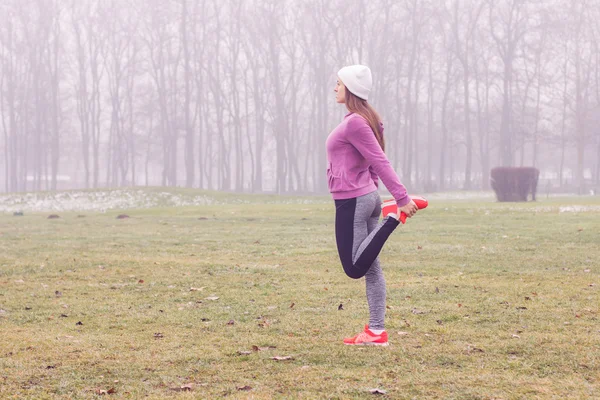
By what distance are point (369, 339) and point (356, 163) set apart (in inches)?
55.9

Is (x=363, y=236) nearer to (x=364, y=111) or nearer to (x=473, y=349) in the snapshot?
(x=364, y=111)

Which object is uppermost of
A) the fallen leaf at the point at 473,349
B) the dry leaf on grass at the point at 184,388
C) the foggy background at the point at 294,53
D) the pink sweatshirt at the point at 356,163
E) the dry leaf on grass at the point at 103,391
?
the foggy background at the point at 294,53

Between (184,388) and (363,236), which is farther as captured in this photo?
(363,236)

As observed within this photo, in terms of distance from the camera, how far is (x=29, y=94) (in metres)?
64.8

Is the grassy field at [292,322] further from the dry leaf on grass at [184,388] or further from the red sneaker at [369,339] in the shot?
the red sneaker at [369,339]

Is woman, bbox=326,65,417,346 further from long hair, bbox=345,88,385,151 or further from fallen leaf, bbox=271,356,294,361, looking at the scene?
fallen leaf, bbox=271,356,294,361

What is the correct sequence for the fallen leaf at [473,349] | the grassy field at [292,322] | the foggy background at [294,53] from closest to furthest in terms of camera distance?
the grassy field at [292,322] < the fallen leaf at [473,349] < the foggy background at [294,53]

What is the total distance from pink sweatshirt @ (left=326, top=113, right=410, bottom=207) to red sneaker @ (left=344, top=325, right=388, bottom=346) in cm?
112

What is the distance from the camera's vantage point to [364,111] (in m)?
5.71

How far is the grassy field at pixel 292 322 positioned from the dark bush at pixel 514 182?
20200 millimetres

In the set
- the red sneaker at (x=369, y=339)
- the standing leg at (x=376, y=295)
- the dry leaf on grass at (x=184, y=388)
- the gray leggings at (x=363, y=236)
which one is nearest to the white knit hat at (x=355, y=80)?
the gray leggings at (x=363, y=236)

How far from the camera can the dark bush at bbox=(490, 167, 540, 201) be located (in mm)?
34062

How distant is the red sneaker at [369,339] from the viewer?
231 inches

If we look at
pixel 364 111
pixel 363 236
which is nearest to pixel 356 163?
pixel 364 111
